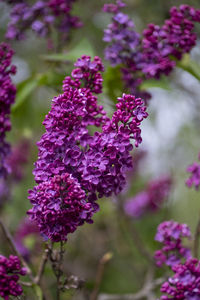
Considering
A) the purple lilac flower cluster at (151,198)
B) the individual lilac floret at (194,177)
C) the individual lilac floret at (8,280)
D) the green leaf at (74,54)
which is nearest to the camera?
the individual lilac floret at (8,280)

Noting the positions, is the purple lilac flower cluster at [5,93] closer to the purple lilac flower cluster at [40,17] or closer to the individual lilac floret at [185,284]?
the purple lilac flower cluster at [40,17]

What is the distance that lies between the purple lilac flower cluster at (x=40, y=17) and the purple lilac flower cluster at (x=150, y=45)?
40 cm

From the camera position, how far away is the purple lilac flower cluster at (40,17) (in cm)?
231

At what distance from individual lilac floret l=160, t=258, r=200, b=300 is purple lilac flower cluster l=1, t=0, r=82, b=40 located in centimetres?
153

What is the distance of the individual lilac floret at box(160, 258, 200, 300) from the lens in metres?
1.29

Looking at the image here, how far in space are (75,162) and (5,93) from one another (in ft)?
1.88

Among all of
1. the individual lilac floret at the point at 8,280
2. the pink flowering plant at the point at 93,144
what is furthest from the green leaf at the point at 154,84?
the individual lilac floret at the point at 8,280

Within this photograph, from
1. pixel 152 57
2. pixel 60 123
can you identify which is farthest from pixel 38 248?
pixel 60 123

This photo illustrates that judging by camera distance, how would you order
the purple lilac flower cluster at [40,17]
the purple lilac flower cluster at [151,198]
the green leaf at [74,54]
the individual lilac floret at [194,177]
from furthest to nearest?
the purple lilac flower cluster at [151,198] < the purple lilac flower cluster at [40,17] < the green leaf at [74,54] < the individual lilac floret at [194,177]

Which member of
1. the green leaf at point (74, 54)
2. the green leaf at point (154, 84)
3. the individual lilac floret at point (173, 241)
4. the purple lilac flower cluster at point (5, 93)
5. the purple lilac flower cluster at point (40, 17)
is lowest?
the individual lilac floret at point (173, 241)

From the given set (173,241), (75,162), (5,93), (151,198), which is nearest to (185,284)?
(173,241)

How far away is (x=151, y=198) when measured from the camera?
3.28 metres

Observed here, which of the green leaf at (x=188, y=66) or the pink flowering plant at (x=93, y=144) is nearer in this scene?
the pink flowering plant at (x=93, y=144)

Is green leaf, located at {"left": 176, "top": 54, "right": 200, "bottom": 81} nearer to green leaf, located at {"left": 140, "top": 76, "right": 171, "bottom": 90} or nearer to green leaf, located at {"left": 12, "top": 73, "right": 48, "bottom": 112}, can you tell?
green leaf, located at {"left": 140, "top": 76, "right": 171, "bottom": 90}
